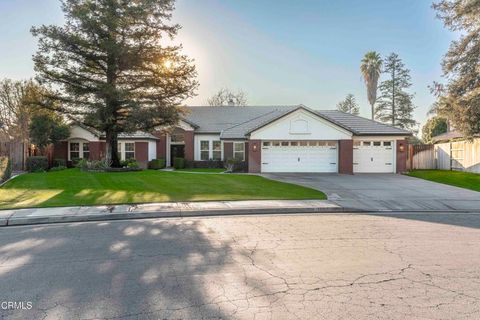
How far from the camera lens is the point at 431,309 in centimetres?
368

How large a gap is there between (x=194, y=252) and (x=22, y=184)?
14.2 m

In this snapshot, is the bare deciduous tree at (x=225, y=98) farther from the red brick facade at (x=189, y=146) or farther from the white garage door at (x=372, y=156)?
the white garage door at (x=372, y=156)

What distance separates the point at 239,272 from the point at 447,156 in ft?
97.9

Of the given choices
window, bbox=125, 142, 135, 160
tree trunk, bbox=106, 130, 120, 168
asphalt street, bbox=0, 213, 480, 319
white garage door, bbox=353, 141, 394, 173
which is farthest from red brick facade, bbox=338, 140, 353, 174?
window, bbox=125, 142, 135, 160

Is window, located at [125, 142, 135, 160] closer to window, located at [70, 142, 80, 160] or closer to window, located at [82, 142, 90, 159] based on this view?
window, located at [82, 142, 90, 159]

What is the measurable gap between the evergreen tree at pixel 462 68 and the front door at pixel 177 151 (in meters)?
22.0

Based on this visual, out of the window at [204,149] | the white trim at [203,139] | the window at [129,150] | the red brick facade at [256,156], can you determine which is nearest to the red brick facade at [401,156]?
the red brick facade at [256,156]

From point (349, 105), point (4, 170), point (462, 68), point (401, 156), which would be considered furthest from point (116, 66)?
point (349, 105)

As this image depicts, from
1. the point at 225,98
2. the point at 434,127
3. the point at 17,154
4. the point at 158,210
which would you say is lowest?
the point at 158,210

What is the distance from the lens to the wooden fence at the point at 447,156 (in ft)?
81.7

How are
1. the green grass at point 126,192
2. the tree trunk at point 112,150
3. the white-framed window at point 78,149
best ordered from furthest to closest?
the white-framed window at point 78,149
the tree trunk at point 112,150
the green grass at point 126,192

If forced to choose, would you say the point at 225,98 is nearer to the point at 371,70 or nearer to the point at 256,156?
the point at 371,70

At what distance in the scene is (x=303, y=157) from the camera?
76.2ft

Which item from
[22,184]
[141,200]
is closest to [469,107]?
[141,200]
